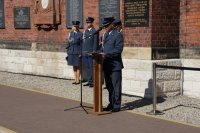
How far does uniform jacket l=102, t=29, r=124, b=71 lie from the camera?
322 inches

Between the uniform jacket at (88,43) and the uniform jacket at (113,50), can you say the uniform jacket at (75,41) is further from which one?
the uniform jacket at (113,50)

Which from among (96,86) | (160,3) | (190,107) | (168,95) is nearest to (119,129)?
(96,86)

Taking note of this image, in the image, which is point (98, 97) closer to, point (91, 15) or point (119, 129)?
point (119, 129)

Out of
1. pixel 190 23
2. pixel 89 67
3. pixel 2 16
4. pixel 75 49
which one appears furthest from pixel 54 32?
pixel 190 23

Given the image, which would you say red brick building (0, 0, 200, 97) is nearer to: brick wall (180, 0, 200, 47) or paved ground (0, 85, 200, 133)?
brick wall (180, 0, 200, 47)

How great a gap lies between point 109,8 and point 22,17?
4.85 meters

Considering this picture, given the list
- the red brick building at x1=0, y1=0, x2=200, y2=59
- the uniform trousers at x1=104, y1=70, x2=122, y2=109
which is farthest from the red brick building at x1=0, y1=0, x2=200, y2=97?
the uniform trousers at x1=104, y1=70, x2=122, y2=109

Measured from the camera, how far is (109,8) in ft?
37.2

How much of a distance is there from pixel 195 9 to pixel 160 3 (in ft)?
2.70

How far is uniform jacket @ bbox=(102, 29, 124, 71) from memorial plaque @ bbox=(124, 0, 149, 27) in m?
2.06

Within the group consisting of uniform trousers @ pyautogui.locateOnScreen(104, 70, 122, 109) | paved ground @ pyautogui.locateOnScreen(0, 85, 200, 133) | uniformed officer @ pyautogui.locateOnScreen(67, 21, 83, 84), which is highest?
uniformed officer @ pyautogui.locateOnScreen(67, 21, 83, 84)

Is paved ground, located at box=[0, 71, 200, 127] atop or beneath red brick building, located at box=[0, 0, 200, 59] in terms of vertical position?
beneath

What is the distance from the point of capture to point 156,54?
1016 centimetres

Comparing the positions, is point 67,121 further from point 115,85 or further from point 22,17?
point 22,17
